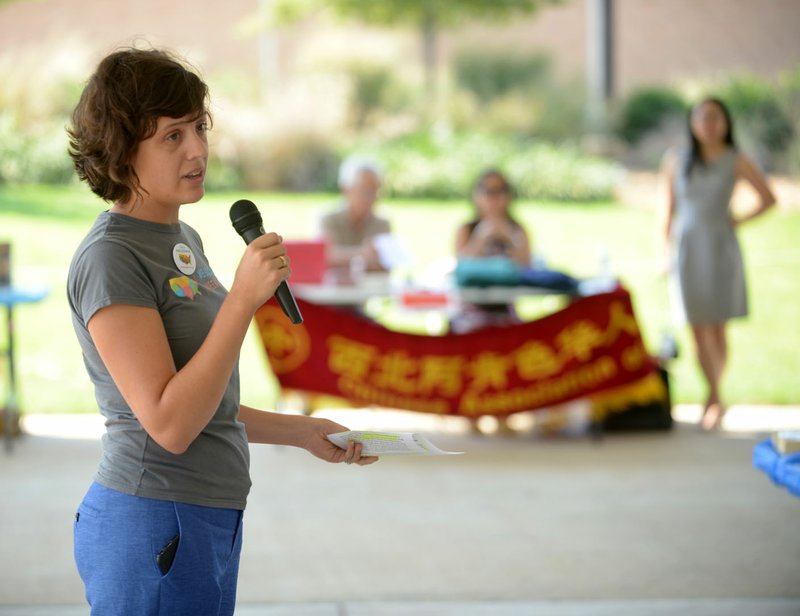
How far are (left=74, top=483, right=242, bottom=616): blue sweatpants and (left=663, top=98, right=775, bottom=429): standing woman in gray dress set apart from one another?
5.20 metres

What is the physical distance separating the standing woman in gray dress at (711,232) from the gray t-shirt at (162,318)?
5152 millimetres

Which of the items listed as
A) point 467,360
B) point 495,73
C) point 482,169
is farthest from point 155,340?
point 495,73

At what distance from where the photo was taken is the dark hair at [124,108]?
169cm

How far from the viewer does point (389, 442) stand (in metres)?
1.98

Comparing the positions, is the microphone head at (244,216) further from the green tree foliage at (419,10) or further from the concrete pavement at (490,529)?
the green tree foliage at (419,10)

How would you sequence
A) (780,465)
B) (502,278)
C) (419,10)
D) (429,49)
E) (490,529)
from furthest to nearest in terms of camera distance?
(429,49) < (419,10) < (502,278) < (490,529) < (780,465)

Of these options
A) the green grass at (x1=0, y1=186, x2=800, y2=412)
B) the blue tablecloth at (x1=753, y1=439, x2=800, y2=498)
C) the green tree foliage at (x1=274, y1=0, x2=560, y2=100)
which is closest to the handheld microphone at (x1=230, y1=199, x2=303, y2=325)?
the blue tablecloth at (x1=753, y1=439, x2=800, y2=498)

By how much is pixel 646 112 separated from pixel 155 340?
1693cm

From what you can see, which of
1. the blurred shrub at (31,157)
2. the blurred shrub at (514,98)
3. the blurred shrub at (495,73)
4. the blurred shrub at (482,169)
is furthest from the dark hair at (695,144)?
the blurred shrub at (495,73)

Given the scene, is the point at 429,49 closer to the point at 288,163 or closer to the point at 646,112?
the point at 646,112

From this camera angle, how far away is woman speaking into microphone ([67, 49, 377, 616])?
163cm

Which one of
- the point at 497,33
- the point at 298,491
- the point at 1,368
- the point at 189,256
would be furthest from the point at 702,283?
the point at 497,33

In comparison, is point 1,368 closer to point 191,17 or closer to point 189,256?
point 189,256

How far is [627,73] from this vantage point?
21.7m
